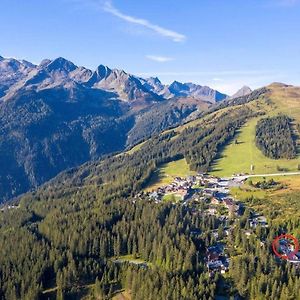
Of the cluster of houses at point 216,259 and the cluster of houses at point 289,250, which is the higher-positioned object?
the cluster of houses at point 289,250

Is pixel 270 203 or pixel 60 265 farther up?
pixel 270 203

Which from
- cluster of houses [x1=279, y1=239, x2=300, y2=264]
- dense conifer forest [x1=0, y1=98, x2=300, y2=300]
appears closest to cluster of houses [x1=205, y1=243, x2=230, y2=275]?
dense conifer forest [x1=0, y1=98, x2=300, y2=300]

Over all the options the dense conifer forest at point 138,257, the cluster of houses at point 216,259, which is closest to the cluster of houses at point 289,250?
the dense conifer forest at point 138,257

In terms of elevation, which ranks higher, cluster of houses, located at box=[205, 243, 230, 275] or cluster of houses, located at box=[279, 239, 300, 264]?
cluster of houses, located at box=[279, 239, 300, 264]

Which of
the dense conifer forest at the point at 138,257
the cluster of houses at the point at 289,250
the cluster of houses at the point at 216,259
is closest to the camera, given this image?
the dense conifer forest at the point at 138,257

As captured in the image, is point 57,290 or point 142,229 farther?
point 142,229

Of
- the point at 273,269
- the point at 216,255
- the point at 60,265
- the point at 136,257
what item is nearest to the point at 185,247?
the point at 216,255

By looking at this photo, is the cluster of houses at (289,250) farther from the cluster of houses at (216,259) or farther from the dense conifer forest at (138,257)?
the cluster of houses at (216,259)

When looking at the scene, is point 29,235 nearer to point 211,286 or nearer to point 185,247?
point 185,247

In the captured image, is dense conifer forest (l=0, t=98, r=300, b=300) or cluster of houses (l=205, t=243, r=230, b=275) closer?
dense conifer forest (l=0, t=98, r=300, b=300)

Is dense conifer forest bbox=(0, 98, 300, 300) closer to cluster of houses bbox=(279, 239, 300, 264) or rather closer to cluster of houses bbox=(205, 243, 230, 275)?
cluster of houses bbox=(205, 243, 230, 275)

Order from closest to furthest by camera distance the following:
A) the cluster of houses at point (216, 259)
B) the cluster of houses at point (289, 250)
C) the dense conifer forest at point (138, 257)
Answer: the dense conifer forest at point (138, 257) → the cluster of houses at point (216, 259) → the cluster of houses at point (289, 250)
